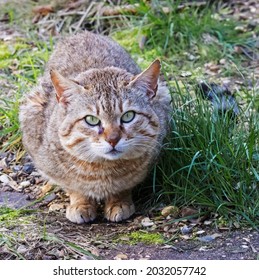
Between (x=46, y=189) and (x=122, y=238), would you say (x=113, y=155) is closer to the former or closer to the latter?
(x=122, y=238)

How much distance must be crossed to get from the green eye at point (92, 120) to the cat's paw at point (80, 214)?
27.5 inches

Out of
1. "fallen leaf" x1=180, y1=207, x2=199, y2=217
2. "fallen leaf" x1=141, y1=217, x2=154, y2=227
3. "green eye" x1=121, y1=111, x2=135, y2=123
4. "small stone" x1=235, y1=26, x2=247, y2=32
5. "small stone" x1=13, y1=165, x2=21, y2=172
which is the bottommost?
"fallen leaf" x1=141, y1=217, x2=154, y2=227

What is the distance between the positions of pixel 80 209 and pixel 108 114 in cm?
80

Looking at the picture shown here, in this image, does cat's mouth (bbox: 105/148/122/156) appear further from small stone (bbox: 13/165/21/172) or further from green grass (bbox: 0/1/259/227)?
small stone (bbox: 13/165/21/172)

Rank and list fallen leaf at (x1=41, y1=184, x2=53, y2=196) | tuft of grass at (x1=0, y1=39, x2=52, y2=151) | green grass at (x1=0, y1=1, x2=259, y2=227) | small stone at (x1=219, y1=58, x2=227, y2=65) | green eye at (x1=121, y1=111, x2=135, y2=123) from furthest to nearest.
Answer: small stone at (x1=219, y1=58, x2=227, y2=65) < tuft of grass at (x1=0, y1=39, x2=52, y2=151) < fallen leaf at (x1=41, y1=184, x2=53, y2=196) < green grass at (x1=0, y1=1, x2=259, y2=227) < green eye at (x1=121, y1=111, x2=135, y2=123)

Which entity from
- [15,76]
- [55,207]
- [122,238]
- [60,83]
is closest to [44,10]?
[15,76]

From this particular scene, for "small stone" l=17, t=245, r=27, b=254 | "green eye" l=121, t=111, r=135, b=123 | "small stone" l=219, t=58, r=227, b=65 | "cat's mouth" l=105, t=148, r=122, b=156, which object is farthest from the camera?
"small stone" l=219, t=58, r=227, b=65

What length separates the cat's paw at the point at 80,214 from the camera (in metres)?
5.04

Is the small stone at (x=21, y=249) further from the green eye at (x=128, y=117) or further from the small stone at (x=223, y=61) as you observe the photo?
the small stone at (x=223, y=61)

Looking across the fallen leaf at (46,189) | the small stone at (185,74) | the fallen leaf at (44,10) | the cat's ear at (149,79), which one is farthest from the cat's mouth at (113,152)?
the fallen leaf at (44,10)

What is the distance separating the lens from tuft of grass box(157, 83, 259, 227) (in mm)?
4902

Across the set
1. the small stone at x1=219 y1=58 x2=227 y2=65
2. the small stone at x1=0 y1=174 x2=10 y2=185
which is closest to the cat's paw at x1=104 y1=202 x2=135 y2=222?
the small stone at x1=0 y1=174 x2=10 y2=185

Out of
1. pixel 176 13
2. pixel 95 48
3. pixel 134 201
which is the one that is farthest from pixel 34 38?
pixel 134 201

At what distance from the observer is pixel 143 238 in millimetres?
4770
